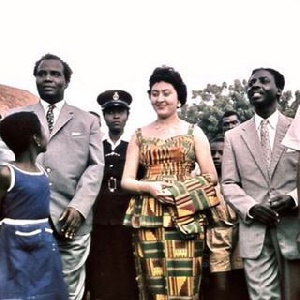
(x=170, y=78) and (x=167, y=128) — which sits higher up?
(x=170, y=78)

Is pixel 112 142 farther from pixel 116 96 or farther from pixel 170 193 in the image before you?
pixel 170 193

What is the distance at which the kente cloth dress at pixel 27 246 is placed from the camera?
405cm

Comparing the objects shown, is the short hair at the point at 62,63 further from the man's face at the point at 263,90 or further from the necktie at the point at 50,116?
the man's face at the point at 263,90

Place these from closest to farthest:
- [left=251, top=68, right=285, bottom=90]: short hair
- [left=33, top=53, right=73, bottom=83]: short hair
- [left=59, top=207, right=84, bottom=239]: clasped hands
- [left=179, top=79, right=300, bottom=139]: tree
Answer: [left=59, top=207, right=84, bottom=239]: clasped hands
[left=251, top=68, right=285, bottom=90]: short hair
[left=33, top=53, right=73, bottom=83]: short hair
[left=179, top=79, right=300, bottom=139]: tree

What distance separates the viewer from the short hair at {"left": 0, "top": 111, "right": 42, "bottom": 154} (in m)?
4.22

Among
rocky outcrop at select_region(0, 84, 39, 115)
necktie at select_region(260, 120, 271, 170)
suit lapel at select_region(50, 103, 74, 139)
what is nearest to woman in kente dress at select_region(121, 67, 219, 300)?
necktie at select_region(260, 120, 271, 170)

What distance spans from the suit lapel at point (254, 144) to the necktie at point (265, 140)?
0.04 metres

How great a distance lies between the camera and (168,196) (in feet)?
15.1

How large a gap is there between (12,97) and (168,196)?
4709mm

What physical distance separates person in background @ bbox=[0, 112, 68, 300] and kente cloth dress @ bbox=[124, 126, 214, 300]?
0.73m

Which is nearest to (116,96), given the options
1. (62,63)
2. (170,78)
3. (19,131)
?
(62,63)

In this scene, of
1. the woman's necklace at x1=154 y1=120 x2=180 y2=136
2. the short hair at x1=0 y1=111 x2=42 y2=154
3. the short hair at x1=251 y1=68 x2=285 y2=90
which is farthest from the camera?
the short hair at x1=251 y1=68 x2=285 y2=90

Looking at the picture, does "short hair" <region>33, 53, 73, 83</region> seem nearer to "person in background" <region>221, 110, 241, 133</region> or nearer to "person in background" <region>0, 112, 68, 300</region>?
"person in background" <region>0, 112, 68, 300</region>

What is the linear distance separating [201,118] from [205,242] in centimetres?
1106
